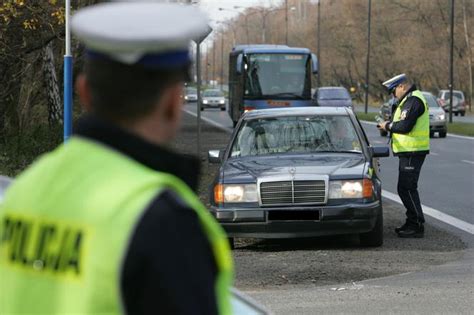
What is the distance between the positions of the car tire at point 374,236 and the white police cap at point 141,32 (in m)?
8.95

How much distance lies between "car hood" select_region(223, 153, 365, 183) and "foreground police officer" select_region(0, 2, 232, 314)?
8.53 m

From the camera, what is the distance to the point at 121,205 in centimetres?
194

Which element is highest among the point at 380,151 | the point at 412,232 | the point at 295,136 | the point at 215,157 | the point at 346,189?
the point at 295,136

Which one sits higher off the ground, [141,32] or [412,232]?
[141,32]

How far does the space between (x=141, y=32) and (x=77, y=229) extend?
383 mm

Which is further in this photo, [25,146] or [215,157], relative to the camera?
[25,146]

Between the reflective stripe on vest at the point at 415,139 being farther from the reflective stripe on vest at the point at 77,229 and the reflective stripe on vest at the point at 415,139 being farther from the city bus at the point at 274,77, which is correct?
the city bus at the point at 274,77

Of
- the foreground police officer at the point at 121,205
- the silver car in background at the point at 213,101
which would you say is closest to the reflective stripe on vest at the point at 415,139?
the foreground police officer at the point at 121,205

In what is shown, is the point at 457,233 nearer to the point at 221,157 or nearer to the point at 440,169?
the point at 221,157

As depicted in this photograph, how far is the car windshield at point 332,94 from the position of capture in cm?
4547

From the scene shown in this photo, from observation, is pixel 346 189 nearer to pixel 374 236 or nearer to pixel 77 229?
pixel 374 236

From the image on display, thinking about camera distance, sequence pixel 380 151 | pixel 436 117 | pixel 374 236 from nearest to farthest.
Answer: pixel 374 236, pixel 380 151, pixel 436 117

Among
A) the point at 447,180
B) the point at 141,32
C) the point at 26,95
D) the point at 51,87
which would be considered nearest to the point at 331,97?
the point at 26,95

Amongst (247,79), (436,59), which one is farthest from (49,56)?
(436,59)
